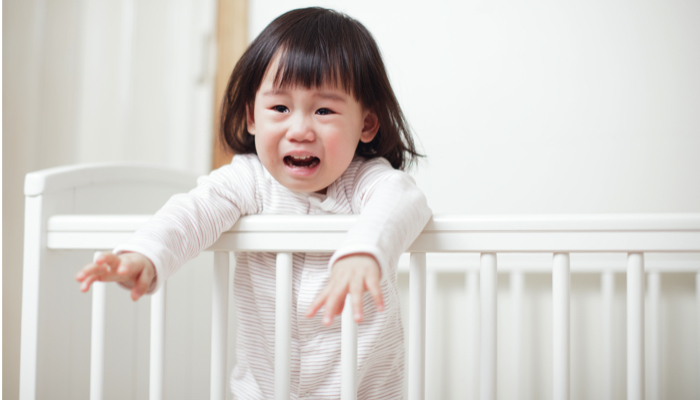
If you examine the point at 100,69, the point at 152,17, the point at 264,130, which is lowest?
the point at 264,130

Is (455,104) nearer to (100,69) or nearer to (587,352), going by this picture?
(587,352)

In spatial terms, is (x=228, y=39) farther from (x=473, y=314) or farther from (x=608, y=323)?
(x=608, y=323)

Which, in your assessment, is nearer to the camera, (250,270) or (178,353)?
(250,270)

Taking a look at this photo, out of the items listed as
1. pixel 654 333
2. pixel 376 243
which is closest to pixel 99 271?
pixel 376 243

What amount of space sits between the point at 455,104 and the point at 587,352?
2.18 ft

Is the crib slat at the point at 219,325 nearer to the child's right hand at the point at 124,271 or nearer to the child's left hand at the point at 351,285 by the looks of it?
the child's right hand at the point at 124,271

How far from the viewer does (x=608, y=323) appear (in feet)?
3.37

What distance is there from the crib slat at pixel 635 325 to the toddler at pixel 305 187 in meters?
0.22

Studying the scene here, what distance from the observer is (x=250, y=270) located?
0.69 meters

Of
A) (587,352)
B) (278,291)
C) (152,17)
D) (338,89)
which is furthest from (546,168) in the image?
(152,17)

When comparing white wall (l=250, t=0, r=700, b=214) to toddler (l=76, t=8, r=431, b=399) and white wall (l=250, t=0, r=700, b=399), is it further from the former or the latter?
toddler (l=76, t=8, r=431, b=399)

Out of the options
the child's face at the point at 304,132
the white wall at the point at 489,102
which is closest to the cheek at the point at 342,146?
the child's face at the point at 304,132

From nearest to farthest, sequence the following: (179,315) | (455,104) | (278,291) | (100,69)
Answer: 1. (278,291)
2. (179,315)
3. (100,69)
4. (455,104)

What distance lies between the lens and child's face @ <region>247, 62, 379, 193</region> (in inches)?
23.7
